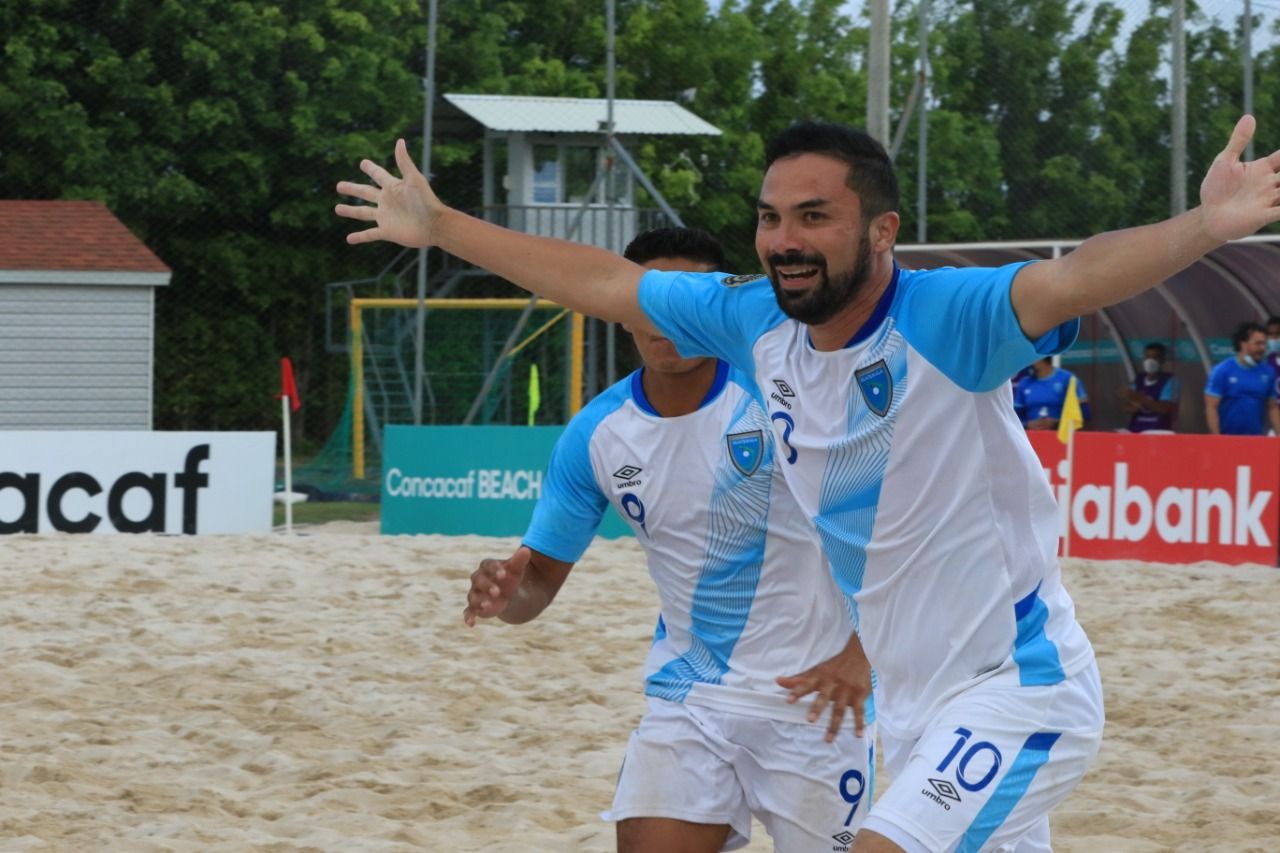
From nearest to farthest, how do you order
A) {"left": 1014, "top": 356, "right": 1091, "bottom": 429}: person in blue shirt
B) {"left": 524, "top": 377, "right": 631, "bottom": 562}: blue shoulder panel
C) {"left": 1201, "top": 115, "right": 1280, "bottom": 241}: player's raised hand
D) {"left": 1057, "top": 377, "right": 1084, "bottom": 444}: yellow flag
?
{"left": 1201, "top": 115, "right": 1280, "bottom": 241}: player's raised hand < {"left": 524, "top": 377, "right": 631, "bottom": 562}: blue shoulder panel < {"left": 1057, "top": 377, "right": 1084, "bottom": 444}: yellow flag < {"left": 1014, "top": 356, "right": 1091, "bottom": 429}: person in blue shirt

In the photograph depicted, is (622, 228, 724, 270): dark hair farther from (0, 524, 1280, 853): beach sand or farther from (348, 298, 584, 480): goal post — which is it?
(348, 298, 584, 480): goal post

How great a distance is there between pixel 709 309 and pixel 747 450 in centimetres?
57

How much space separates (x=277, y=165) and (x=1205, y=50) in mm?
12290

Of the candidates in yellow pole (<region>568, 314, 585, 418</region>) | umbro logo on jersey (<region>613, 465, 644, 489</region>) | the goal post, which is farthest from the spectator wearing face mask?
umbro logo on jersey (<region>613, 465, 644, 489</region>)

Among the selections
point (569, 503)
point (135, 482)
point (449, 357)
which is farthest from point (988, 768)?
point (449, 357)

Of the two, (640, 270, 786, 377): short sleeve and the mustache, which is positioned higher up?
the mustache

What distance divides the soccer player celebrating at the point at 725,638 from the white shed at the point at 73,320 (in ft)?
55.4

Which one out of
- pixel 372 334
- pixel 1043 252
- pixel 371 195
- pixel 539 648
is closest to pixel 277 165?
pixel 372 334

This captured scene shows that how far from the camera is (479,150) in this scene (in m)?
24.7

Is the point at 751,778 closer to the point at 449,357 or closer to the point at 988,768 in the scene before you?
the point at 988,768

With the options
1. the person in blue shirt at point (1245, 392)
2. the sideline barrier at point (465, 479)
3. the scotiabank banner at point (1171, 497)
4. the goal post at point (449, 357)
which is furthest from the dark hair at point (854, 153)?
the goal post at point (449, 357)

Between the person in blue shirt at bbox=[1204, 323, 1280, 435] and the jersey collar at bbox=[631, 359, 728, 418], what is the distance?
34.0 feet

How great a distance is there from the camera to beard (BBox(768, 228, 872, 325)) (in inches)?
118

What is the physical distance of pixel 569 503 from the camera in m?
4.07
